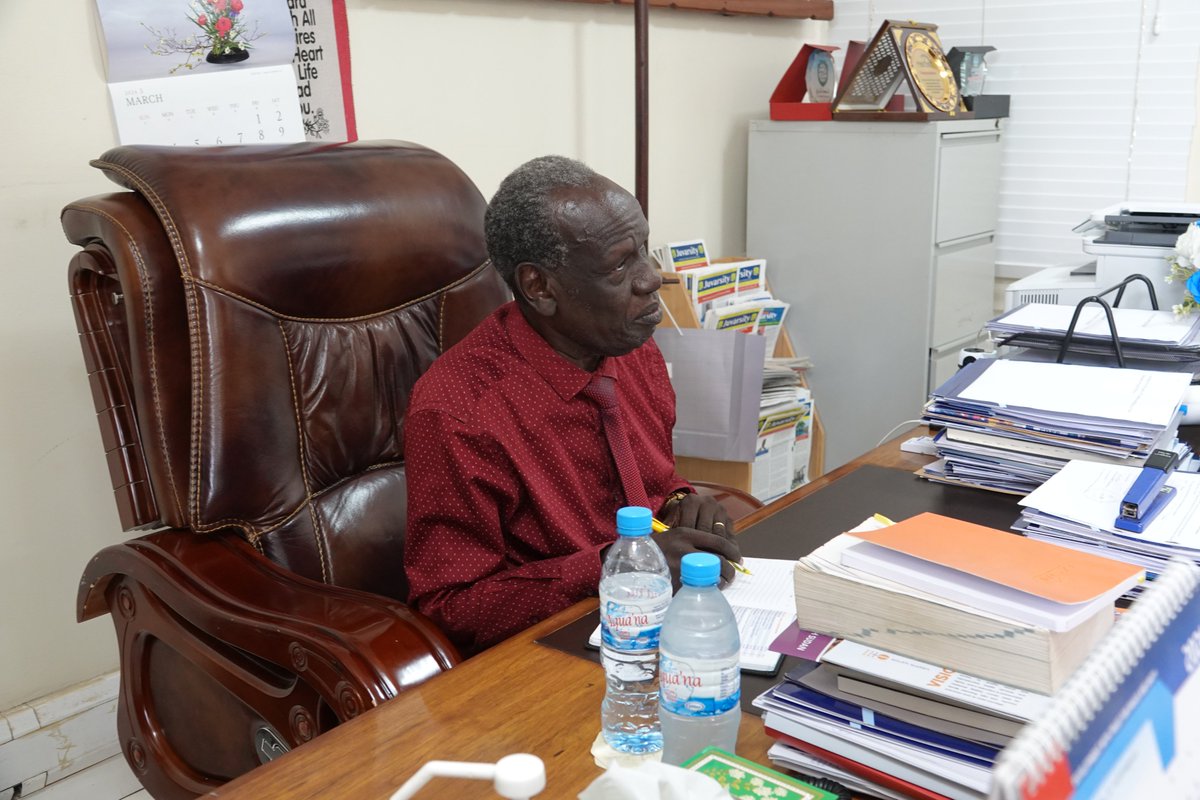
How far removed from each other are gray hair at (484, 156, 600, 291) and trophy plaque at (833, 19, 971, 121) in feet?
5.98

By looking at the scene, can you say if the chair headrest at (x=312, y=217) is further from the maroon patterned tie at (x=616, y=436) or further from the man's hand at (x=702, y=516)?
the man's hand at (x=702, y=516)

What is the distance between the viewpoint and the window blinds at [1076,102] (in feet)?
10.1

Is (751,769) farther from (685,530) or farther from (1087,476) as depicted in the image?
(1087,476)

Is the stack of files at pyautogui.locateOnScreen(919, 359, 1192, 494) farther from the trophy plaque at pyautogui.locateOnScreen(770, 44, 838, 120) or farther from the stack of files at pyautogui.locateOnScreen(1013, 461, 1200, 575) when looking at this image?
the trophy plaque at pyautogui.locateOnScreen(770, 44, 838, 120)

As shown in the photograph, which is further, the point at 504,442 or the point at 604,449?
the point at 604,449

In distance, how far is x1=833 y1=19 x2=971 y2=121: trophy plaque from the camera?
2.99 meters

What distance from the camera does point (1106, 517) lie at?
1209 millimetres

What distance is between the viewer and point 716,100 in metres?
3.37

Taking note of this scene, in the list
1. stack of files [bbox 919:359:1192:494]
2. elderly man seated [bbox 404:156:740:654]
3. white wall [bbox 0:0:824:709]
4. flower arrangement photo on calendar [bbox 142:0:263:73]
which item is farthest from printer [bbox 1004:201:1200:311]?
flower arrangement photo on calendar [bbox 142:0:263:73]

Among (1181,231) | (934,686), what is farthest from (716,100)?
(934,686)

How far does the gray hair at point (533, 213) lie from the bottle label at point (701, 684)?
0.74 metres

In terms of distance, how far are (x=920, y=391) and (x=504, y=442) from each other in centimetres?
206

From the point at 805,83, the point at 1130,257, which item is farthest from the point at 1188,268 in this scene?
the point at 805,83

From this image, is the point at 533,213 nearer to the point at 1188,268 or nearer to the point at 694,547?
the point at 694,547
